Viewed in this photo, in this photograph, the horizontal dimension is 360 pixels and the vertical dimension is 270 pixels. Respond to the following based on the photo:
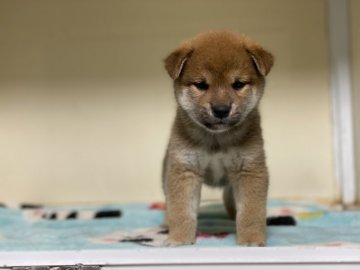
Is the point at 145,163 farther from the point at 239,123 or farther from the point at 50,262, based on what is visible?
the point at 50,262

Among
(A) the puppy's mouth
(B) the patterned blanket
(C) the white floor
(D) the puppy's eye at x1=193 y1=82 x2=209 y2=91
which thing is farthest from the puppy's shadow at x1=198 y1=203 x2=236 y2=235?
(C) the white floor

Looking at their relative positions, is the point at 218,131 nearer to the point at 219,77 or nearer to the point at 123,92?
the point at 219,77

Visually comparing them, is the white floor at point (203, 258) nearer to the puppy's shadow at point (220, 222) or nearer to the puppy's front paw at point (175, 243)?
the puppy's front paw at point (175, 243)

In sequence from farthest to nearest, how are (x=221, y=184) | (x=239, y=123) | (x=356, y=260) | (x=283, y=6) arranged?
(x=283, y=6), (x=221, y=184), (x=239, y=123), (x=356, y=260)

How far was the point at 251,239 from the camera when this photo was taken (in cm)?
198

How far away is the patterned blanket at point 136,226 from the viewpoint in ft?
6.90

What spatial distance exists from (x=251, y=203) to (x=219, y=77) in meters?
0.42

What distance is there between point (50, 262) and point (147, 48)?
1.79 metres

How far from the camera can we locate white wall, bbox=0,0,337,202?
3166mm

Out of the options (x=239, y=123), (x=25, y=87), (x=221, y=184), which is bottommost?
(x=221, y=184)

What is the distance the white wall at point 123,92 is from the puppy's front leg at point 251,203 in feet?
3.80

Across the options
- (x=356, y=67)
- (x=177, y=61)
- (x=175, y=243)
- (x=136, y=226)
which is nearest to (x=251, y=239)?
(x=175, y=243)

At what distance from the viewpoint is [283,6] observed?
3135 mm

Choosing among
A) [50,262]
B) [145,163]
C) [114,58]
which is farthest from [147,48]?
[50,262]
